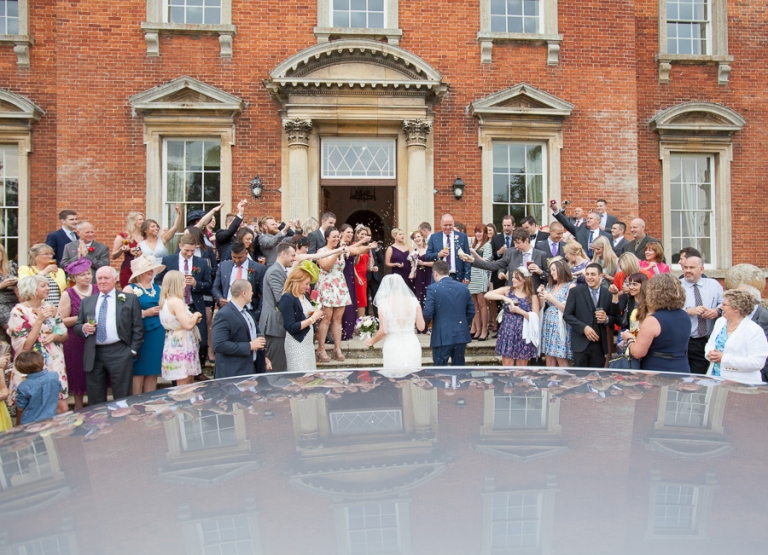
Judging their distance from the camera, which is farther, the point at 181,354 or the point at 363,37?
the point at 363,37

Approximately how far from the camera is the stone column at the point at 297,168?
41.7ft

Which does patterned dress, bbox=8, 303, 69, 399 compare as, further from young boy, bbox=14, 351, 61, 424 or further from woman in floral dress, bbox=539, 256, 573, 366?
woman in floral dress, bbox=539, 256, 573, 366

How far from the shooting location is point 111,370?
690cm

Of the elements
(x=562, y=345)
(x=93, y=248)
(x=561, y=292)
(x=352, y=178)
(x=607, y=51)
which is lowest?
(x=562, y=345)

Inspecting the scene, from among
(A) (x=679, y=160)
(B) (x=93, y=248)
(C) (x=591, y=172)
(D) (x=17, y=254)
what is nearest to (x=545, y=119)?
(C) (x=591, y=172)

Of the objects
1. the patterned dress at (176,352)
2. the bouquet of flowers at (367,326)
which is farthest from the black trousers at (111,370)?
the bouquet of flowers at (367,326)

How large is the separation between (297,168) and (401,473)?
11609 millimetres

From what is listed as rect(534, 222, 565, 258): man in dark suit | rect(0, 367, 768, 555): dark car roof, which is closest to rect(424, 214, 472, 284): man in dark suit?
rect(534, 222, 565, 258): man in dark suit

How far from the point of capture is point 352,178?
13484 millimetres

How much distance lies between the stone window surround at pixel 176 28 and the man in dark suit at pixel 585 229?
6943 millimetres

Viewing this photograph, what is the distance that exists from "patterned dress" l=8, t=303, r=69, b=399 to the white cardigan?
599 centimetres

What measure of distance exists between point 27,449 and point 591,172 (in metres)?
12.9

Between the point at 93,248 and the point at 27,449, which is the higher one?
the point at 93,248

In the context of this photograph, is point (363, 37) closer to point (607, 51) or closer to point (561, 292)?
point (607, 51)
